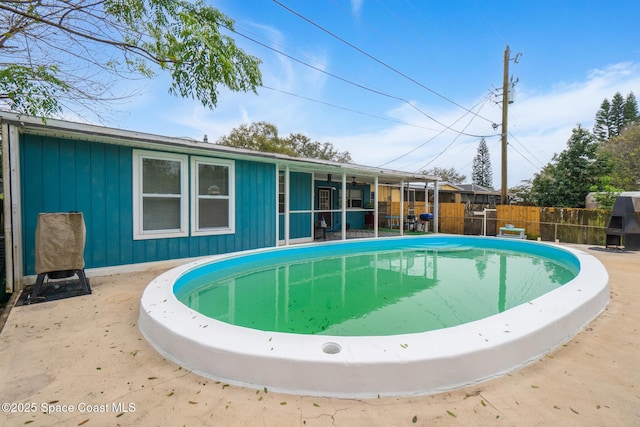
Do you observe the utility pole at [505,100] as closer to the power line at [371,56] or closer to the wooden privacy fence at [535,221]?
the wooden privacy fence at [535,221]

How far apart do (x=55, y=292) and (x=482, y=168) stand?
51.5 metres

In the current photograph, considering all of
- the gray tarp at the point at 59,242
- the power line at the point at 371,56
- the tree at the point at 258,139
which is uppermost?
the tree at the point at 258,139

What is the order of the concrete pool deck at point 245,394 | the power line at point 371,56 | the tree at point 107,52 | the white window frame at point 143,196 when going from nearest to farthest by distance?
the concrete pool deck at point 245,394 < the tree at point 107,52 < the white window frame at point 143,196 < the power line at point 371,56

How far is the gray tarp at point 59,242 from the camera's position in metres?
4.02

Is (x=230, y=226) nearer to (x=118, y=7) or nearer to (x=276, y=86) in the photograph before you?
(x=118, y=7)

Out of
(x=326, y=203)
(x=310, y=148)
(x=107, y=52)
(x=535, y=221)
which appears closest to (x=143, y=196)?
(x=107, y=52)

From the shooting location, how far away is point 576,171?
48.7 ft

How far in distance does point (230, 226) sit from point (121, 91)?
137 inches

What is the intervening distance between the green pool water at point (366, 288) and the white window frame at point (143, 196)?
1261 millimetres

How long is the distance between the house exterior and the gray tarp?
2.58 ft

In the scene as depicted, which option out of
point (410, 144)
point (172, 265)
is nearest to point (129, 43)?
point (172, 265)

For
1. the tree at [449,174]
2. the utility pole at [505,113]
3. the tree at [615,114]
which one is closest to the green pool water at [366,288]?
the utility pole at [505,113]

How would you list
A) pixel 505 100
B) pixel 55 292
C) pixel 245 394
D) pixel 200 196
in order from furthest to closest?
pixel 505 100 → pixel 200 196 → pixel 55 292 → pixel 245 394

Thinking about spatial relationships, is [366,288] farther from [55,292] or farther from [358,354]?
[55,292]
